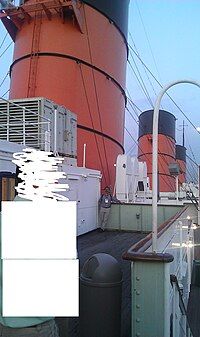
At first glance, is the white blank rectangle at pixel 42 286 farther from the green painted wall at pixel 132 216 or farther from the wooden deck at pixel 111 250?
the green painted wall at pixel 132 216

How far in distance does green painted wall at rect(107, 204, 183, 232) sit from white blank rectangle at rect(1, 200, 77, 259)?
8871mm

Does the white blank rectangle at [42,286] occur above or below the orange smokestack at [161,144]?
below

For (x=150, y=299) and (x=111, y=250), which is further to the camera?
(x=111, y=250)

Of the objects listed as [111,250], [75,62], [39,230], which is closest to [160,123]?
[75,62]

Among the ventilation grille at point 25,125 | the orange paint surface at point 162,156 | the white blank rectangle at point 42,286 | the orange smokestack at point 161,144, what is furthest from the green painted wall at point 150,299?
the orange paint surface at point 162,156

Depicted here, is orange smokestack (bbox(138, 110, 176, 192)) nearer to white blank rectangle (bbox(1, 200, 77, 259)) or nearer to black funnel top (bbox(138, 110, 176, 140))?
black funnel top (bbox(138, 110, 176, 140))

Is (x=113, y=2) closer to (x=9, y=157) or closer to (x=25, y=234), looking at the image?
(x=9, y=157)

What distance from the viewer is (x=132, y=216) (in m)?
10.0

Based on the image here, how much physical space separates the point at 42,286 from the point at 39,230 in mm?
214

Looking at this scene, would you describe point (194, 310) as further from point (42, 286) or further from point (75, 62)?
point (75, 62)

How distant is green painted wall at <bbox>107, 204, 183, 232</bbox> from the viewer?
32.6 ft

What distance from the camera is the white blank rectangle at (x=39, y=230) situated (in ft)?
3.92

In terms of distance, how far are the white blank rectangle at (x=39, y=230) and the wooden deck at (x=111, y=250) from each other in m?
1.81

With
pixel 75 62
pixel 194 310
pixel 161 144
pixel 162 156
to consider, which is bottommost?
pixel 194 310
